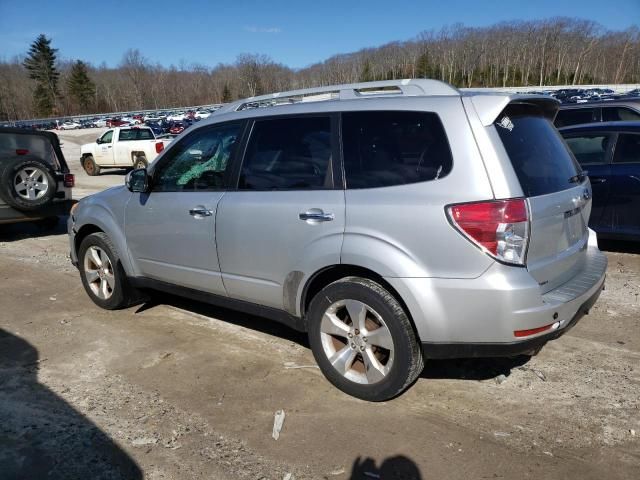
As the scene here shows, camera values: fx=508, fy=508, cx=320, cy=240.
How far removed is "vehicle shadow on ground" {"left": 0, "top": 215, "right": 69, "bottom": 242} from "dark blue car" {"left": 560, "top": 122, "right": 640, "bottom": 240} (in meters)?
8.54

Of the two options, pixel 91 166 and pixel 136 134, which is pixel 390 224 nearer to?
pixel 136 134

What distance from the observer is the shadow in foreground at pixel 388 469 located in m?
2.57

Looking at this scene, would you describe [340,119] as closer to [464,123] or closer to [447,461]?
[464,123]

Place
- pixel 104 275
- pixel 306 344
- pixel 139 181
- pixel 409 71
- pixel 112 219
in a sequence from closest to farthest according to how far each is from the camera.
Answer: pixel 306 344 < pixel 139 181 < pixel 112 219 < pixel 104 275 < pixel 409 71

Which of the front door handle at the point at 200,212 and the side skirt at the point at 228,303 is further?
the front door handle at the point at 200,212

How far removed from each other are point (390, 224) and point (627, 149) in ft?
15.4

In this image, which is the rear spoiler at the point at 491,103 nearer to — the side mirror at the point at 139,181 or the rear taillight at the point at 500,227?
the rear taillight at the point at 500,227

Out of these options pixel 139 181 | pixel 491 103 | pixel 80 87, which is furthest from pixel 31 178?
pixel 80 87

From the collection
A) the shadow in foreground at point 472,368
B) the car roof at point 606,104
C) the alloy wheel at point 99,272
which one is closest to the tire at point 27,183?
the alloy wheel at point 99,272

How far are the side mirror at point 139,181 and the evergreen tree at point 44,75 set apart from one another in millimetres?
113331

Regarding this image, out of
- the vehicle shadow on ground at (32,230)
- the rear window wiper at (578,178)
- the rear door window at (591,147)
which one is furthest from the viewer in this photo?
the vehicle shadow on ground at (32,230)

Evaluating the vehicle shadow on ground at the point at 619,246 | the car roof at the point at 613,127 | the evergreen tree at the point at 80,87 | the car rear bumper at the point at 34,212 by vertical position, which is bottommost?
the vehicle shadow on ground at the point at 619,246

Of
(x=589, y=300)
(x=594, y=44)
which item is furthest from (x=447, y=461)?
(x=594, y=44)

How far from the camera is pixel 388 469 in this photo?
8.63ft
